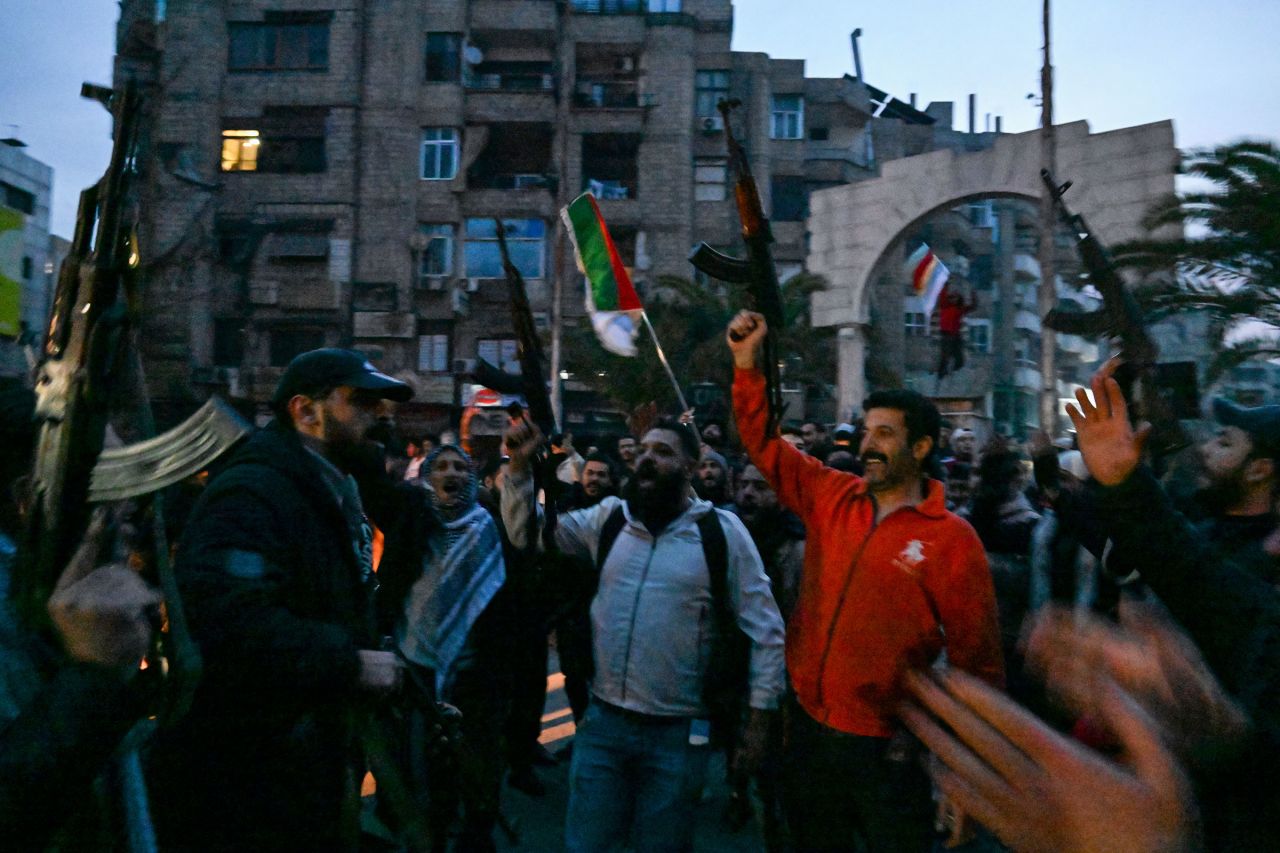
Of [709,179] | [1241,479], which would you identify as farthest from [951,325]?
[1241,479]

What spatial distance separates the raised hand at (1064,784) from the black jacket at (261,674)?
5.06ft

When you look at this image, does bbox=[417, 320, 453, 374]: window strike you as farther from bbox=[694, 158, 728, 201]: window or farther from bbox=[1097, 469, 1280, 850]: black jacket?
bbox=[1097, 469, 1280, 850]: black jacket

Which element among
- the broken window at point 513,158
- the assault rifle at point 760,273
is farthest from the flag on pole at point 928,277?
the broken window at point 513,158

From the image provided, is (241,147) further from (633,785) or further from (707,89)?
(633,785)

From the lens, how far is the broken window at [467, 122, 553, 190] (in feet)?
107

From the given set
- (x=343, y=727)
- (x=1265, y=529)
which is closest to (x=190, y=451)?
(x=343, y=727)

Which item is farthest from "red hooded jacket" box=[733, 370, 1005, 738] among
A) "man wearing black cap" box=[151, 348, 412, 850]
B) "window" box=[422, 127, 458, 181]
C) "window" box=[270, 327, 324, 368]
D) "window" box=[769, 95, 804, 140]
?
"window" box=[769, 95, 804, 140]

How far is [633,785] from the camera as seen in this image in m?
3.75

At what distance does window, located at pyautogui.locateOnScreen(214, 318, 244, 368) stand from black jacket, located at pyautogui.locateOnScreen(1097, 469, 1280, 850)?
31861mm

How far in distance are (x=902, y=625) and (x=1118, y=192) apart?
14.7m

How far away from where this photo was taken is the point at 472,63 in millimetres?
33281

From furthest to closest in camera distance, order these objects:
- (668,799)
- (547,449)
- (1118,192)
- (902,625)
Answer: (1118,192), (547,449), (668,799), (902,625)

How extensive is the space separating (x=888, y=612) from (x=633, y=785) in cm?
109

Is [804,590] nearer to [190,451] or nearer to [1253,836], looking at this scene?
[1253,836]
